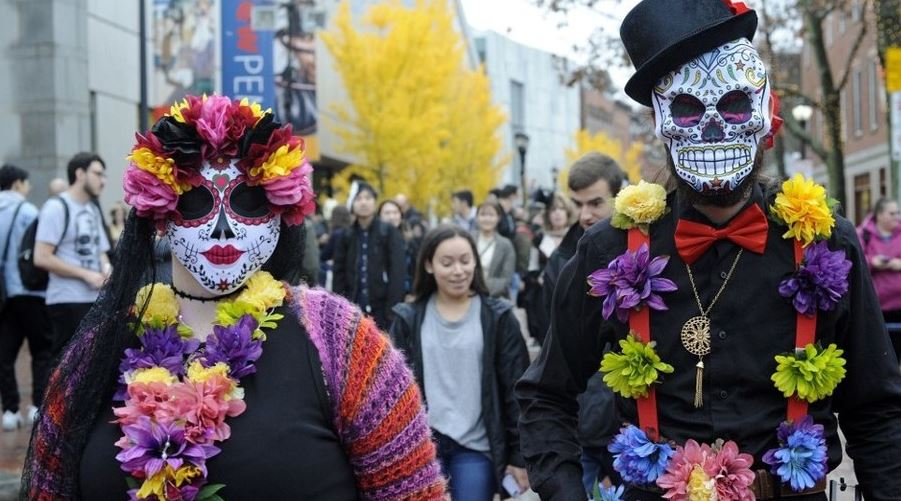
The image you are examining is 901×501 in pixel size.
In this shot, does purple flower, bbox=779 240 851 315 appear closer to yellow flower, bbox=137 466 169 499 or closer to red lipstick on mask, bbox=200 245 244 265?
red lipstick on mask, bbox=200 245 244 265

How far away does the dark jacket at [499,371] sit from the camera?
5727 mm

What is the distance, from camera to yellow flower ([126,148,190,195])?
316cm

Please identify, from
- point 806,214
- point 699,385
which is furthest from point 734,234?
point 699,385

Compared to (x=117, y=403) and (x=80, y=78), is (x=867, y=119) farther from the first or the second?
(x=117, y=403)

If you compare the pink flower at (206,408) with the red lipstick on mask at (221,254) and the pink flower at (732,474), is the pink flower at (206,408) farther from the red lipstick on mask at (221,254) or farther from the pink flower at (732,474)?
the pink flower at (732,474)

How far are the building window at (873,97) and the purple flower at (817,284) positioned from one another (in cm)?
3613

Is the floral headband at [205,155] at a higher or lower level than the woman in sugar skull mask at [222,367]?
higher

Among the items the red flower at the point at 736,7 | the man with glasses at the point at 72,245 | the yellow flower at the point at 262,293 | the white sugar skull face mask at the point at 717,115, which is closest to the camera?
the yellow flower at the point at 262,293

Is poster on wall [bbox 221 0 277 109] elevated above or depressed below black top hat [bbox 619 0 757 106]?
above

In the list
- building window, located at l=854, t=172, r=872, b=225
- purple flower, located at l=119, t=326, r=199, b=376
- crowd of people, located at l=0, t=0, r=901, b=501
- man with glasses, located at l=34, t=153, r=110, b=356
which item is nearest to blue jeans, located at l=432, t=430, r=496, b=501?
crowd of people, located at l=0, t=0, r=901, b=501

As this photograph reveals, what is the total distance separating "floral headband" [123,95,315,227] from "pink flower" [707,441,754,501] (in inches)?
50.3

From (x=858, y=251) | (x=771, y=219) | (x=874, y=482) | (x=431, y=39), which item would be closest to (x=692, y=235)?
(x=771, y=219)

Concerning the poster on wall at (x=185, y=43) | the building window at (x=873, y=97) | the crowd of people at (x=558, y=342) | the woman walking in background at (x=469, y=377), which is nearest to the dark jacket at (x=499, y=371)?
the woman walking in background at (x=469, y=377)

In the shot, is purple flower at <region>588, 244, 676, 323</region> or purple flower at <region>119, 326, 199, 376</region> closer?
purple flower at <region>119, 326, 199, 376</region>
